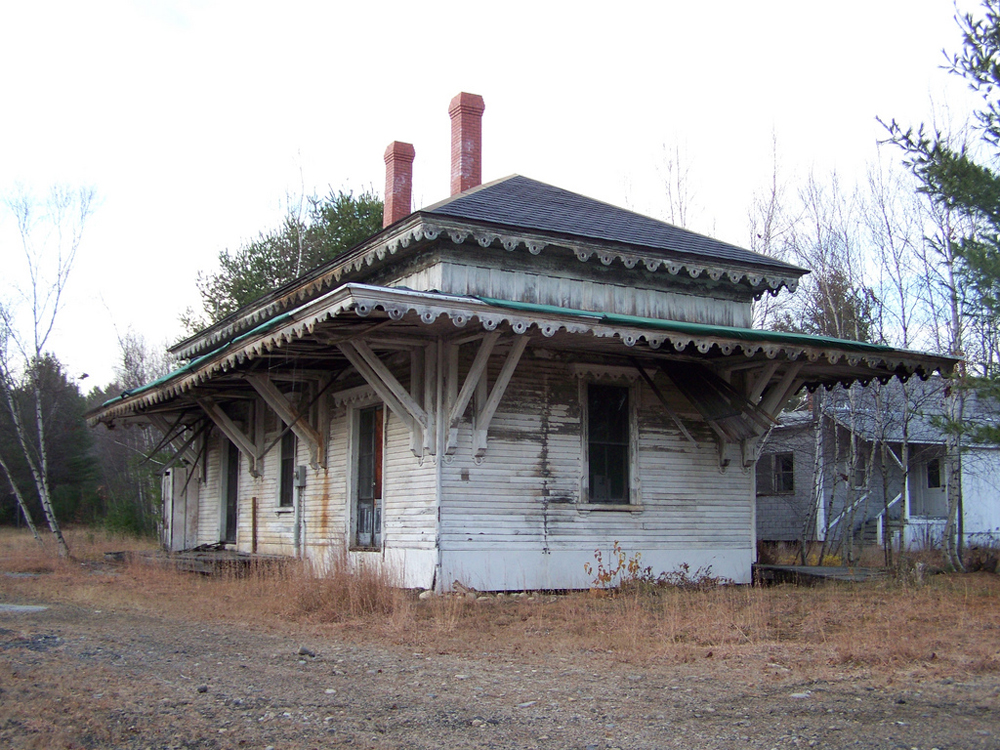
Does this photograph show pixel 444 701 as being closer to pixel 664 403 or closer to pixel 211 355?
pixel 664 403

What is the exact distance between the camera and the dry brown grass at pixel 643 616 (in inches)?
320

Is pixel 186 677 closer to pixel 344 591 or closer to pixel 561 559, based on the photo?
pixel 344 591

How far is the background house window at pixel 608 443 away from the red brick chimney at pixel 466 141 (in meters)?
5.73

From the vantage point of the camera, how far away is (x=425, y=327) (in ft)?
40.0

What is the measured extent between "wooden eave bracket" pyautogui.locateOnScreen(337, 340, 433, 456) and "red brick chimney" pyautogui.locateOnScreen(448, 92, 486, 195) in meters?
6.38

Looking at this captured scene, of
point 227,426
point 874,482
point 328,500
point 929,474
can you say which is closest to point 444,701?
point 328,500

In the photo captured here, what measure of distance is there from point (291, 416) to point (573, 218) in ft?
17.8

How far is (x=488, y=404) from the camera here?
1253 cm

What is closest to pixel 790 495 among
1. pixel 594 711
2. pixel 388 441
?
pixel 388 441

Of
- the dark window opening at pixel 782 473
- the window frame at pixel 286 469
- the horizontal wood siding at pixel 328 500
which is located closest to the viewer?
the horizontal wood siding at pixel 328 500

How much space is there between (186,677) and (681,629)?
4613 millimetres

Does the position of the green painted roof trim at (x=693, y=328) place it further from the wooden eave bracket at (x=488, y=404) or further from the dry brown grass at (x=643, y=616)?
the dry brown grass at (x=643, y=616)

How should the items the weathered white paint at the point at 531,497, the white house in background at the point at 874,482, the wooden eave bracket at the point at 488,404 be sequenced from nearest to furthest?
1. the wooden eave bracket at the point at 488,404
2. the weathered white paint at the point at 531,497
3. the white house in background at the point at 874,482

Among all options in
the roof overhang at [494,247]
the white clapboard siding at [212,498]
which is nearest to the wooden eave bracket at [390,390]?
the roof overhang at [494,247]
